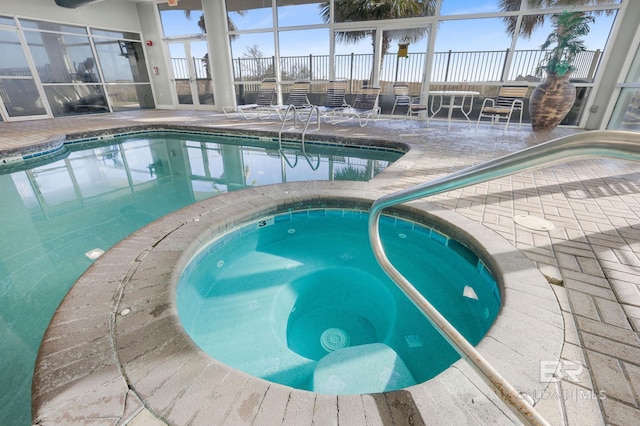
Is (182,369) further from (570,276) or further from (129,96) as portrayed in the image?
(129,96)

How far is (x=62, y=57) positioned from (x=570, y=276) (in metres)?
12.4

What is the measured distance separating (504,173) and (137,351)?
5.08 ft

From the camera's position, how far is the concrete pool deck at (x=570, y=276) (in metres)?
1.01

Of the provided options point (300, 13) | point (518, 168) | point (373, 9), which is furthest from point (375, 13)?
point (518, 168)

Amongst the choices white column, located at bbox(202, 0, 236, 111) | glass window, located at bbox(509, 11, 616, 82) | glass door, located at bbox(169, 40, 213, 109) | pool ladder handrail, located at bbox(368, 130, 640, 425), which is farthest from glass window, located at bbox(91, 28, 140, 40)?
pool ladder handrail, located at bbox(368, 130, 640, 425)

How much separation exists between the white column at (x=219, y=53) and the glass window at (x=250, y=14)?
38 centimetres

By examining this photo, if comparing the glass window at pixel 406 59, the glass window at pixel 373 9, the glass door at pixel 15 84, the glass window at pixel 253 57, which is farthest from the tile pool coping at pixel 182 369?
the glass door at pixel 15 84

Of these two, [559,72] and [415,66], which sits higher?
[415,66]

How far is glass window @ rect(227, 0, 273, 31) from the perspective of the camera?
8273 mm

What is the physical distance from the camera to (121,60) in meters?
9.77

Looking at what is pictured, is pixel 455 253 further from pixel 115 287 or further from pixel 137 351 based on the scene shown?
pixel 115 287

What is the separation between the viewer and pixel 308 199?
294 cm

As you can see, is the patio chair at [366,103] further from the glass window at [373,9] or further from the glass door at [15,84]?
the glass door at [15,84]

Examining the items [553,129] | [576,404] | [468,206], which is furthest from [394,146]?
[576,404]
